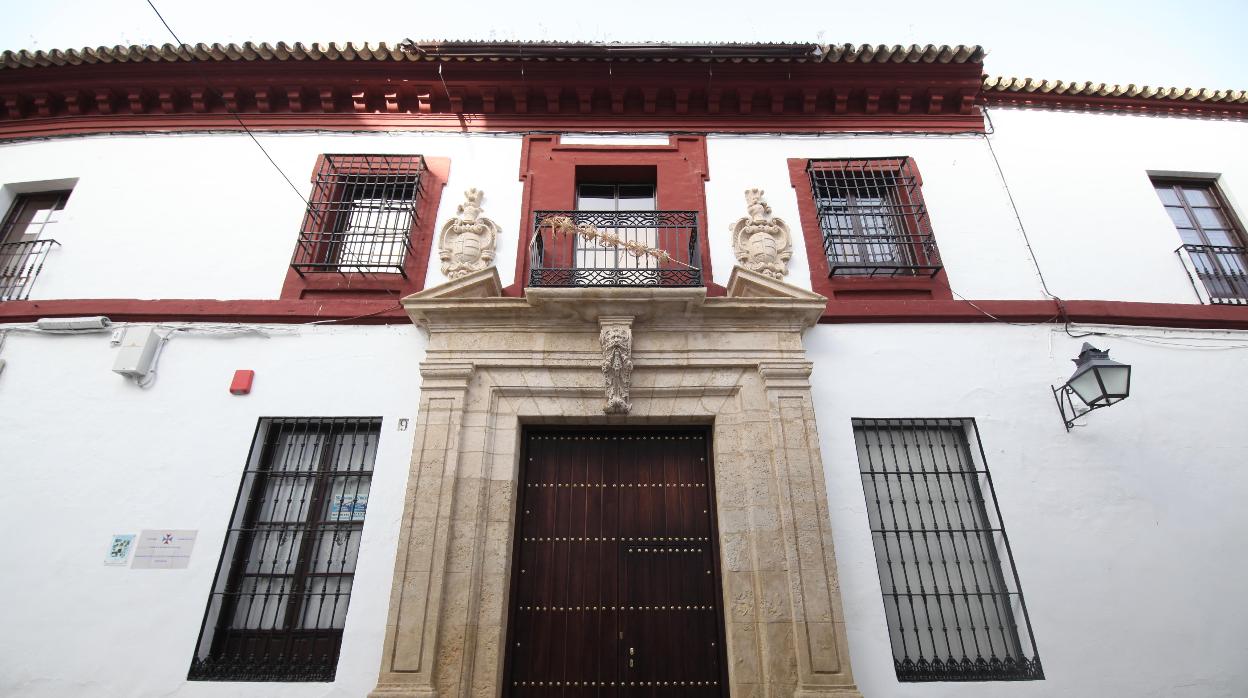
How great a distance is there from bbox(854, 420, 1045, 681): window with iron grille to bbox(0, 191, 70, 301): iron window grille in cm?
724

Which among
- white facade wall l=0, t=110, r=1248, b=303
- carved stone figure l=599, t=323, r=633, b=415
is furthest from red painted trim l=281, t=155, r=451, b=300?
carved stone figure l=599, t=323, r=633, b=415

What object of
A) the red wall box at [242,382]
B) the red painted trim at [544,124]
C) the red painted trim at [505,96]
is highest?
the red painted trim at [505,96]

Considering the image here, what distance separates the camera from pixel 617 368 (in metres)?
4.45

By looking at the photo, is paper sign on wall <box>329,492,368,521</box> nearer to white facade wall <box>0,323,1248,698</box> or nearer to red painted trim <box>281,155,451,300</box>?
white facade wall <box>0,323,1248,698</box>

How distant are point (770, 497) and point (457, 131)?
4464 millimetres

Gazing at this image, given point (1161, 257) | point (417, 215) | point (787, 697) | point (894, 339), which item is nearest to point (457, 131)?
point (417, 215)

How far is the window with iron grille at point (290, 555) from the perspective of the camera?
3.96 meters

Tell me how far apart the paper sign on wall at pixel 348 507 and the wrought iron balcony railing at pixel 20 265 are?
349cm

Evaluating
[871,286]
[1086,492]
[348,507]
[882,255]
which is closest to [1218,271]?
[1086,492]

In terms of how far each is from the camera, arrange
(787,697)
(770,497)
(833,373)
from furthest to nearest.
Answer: (833,373), (770,497), (787,697)

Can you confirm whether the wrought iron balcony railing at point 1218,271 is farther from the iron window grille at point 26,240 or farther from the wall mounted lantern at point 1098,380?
the iron window grille at point 26,240

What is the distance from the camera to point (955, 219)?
5.36 metres

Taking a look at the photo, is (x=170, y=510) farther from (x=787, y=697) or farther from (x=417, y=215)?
(x=787, y=697)

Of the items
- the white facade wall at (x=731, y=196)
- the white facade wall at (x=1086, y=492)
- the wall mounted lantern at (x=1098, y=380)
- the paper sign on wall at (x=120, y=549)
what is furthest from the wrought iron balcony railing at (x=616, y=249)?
the paper sign on wall at (x=120, y=549)
